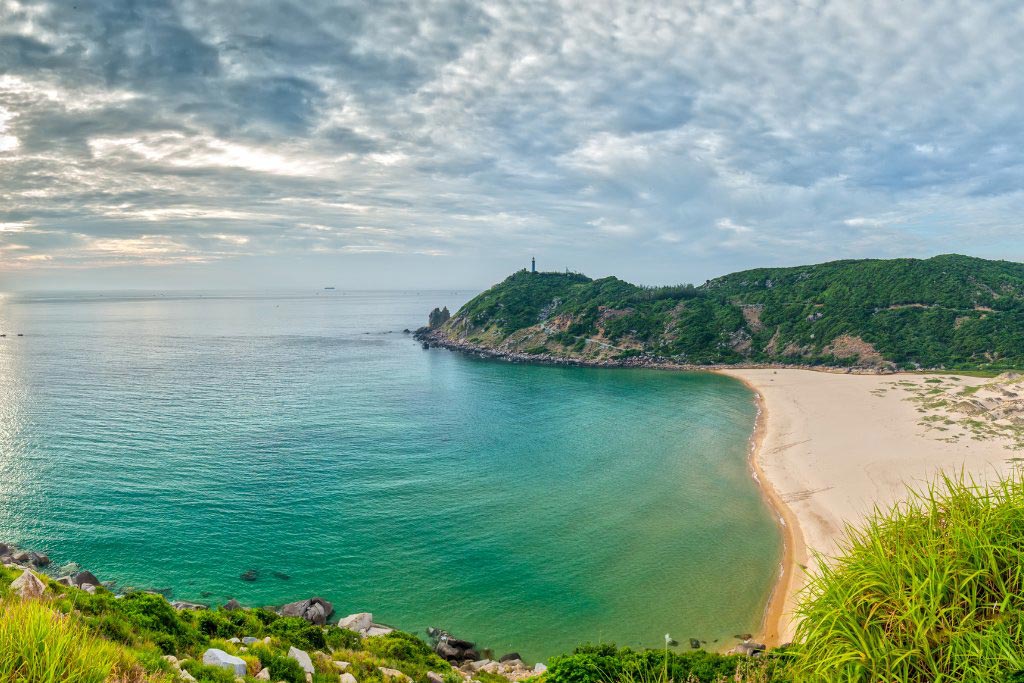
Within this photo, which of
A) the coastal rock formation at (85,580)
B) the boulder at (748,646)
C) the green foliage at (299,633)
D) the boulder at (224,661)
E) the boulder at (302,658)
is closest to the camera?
the boulder at (224,661)

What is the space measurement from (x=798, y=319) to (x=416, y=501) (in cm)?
9414

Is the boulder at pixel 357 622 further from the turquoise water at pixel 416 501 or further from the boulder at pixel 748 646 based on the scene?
the boulder at pixel 748 646

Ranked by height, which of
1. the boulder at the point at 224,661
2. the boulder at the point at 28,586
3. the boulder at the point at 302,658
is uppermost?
the boulder at the point at 28,586

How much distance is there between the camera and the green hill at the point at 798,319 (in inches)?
3425

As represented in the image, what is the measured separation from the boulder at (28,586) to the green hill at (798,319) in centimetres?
9530

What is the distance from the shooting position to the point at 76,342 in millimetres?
124250

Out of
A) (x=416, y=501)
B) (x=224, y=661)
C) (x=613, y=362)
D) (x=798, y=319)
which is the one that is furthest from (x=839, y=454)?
(x=798, y=319)

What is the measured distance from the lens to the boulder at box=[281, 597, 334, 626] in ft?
75.4

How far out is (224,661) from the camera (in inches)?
502

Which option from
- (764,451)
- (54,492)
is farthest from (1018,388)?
(54,492)

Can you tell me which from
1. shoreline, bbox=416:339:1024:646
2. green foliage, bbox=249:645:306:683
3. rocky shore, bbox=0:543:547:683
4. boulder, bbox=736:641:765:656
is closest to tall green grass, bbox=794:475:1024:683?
shoreline, bbox=416:339:1024:646

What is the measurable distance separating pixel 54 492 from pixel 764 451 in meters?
57.2

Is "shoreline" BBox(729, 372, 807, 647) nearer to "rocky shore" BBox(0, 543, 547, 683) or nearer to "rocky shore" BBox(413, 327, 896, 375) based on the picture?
"rocky shore" BBox(0, 543, 547, 683)

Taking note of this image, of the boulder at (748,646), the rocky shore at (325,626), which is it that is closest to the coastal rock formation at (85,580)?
the rocky shore at (325,626)
